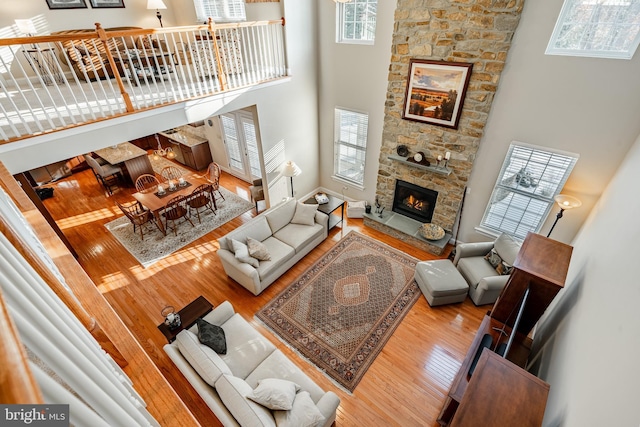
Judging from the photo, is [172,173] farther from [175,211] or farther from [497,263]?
[497,263]

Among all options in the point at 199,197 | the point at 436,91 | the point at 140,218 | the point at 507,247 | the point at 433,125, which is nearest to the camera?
the point at 507,247

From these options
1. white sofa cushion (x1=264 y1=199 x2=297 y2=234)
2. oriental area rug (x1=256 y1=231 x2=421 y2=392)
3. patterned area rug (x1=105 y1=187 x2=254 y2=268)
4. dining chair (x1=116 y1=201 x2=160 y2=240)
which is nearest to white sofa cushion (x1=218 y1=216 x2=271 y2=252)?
white sofa cushion (x1=264 y1=199 x2=297 y2=234)

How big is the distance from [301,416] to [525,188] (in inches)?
182

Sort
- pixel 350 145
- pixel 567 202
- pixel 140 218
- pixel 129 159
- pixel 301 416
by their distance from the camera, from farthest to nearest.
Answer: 1. pixel 129 159
2. pixel 350 145
3. pixel 140 218
4. pixel 567 202
5. pixel 301 416

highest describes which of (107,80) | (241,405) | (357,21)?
(357,21)

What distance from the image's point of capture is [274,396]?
2.86 m

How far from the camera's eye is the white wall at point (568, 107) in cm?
370

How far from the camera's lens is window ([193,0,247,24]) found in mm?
6123

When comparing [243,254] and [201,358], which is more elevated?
[201,358]

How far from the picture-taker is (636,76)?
3.53m

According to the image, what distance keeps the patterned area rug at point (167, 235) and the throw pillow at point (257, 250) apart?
6.21 ft

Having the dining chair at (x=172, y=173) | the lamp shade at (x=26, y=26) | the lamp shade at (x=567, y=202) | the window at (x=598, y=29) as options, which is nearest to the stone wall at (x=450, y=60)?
the window at (x=598, y=29)

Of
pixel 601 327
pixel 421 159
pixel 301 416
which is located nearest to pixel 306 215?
pixel 421 159

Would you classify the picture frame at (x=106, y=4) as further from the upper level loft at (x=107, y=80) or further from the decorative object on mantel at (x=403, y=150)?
the decorative object on mantel at (x=403, y=150)
